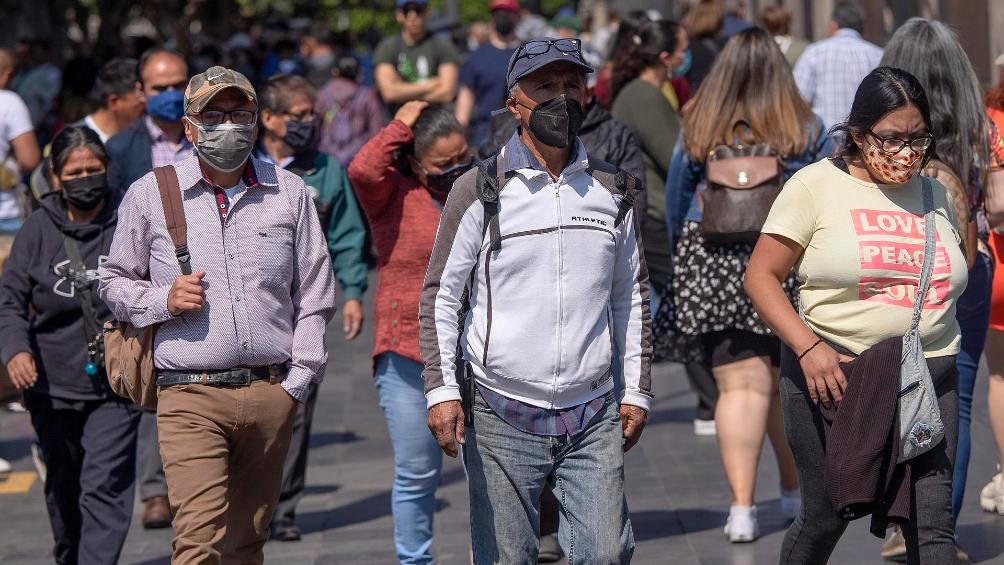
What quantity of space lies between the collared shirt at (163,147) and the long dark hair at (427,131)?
1.56 meters

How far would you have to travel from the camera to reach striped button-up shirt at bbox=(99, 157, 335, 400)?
5.00m

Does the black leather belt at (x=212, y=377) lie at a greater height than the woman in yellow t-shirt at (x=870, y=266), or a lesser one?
lesser

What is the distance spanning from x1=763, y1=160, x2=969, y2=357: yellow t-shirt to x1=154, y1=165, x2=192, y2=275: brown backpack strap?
68.4 inches

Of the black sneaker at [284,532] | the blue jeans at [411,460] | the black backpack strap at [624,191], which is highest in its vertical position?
the black backpack strap at [624,191]

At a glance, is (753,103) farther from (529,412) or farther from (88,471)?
(88,471)

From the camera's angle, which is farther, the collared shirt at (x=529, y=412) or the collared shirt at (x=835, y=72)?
the collared shirt at (x=835, y=72)

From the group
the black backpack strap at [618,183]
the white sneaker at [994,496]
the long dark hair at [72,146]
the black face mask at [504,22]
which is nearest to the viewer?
the black backpack strap at [618,183]

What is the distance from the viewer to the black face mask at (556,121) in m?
4.36

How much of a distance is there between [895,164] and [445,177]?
1.88 meters

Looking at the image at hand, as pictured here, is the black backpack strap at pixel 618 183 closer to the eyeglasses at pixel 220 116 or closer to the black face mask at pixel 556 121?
the black face mask at pixel 556 121

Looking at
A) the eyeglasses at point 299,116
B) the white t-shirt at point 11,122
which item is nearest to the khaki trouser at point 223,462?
the eyeglasses at point 299,116

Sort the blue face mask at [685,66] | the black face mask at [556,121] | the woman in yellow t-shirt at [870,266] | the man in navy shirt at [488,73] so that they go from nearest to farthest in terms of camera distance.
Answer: the black face mask at [556,121], the woman in yellow t-shirt at [870,266], the blue face mask at [685,66], the man in navy shirt at [488,73]

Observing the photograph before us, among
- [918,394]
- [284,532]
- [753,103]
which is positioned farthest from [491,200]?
[284,532]

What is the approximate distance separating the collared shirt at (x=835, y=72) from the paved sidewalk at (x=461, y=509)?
2.22 metres
